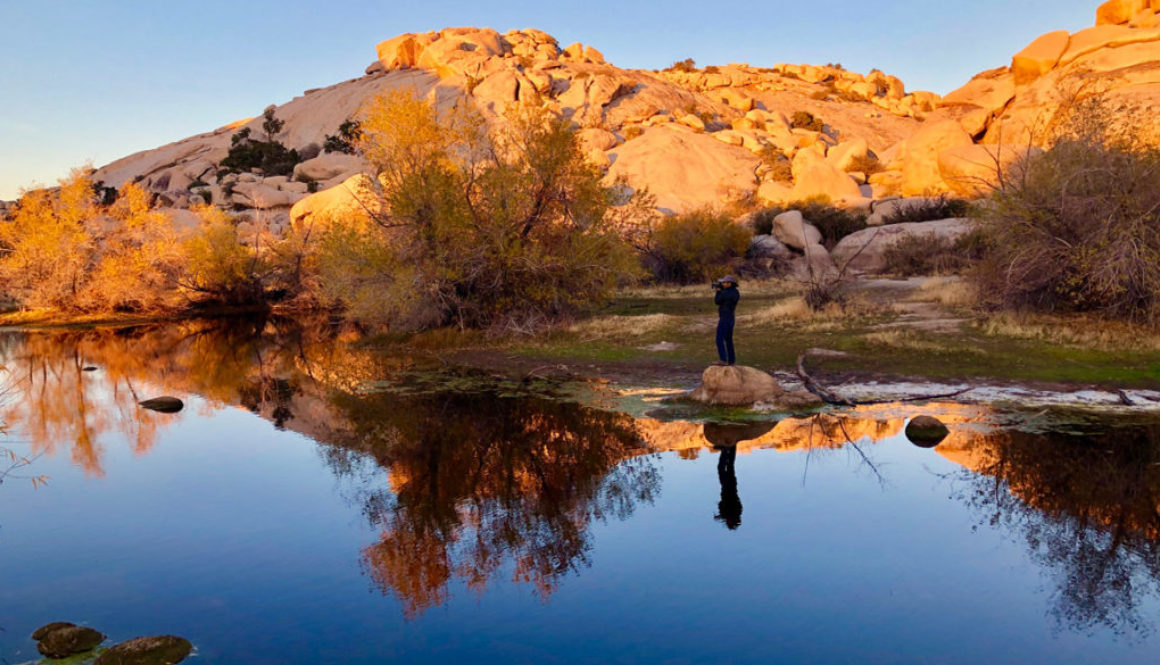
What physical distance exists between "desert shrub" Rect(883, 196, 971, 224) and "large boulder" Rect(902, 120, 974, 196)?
15.5 ft

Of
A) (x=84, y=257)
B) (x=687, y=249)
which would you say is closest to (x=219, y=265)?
(x=84, y=257)

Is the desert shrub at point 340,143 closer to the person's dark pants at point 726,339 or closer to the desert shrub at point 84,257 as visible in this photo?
the desert shrub at point 84,257

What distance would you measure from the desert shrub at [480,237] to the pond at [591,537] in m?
8.50

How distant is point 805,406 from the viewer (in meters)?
12.9

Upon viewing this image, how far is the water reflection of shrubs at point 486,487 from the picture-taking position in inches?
288

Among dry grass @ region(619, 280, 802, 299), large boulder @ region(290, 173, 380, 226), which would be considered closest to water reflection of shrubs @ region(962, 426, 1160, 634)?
dry grass @ region(619, 280, 802, 299)

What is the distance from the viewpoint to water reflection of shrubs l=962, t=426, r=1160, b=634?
6.41 m

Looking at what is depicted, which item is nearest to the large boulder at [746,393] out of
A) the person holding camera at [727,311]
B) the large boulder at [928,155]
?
the person holding camera at [727,311]

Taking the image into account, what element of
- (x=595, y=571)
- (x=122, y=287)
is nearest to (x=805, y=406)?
(x=595, y=571)

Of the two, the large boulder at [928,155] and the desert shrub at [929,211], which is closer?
the desert shrub at [929,211]

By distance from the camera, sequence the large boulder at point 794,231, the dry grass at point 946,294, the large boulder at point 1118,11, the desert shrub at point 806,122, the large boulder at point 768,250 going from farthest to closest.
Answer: the desert shrub at point 806,122 → the large boulder at point 1118,11 → the large boulder at point 768,250 → the large boulder at point 794,231 → the dry grass at point 946,294

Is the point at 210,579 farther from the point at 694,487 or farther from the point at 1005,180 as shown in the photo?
the point at 1005,180

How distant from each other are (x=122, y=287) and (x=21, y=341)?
6896 mm

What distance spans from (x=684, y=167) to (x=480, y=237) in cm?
4041
